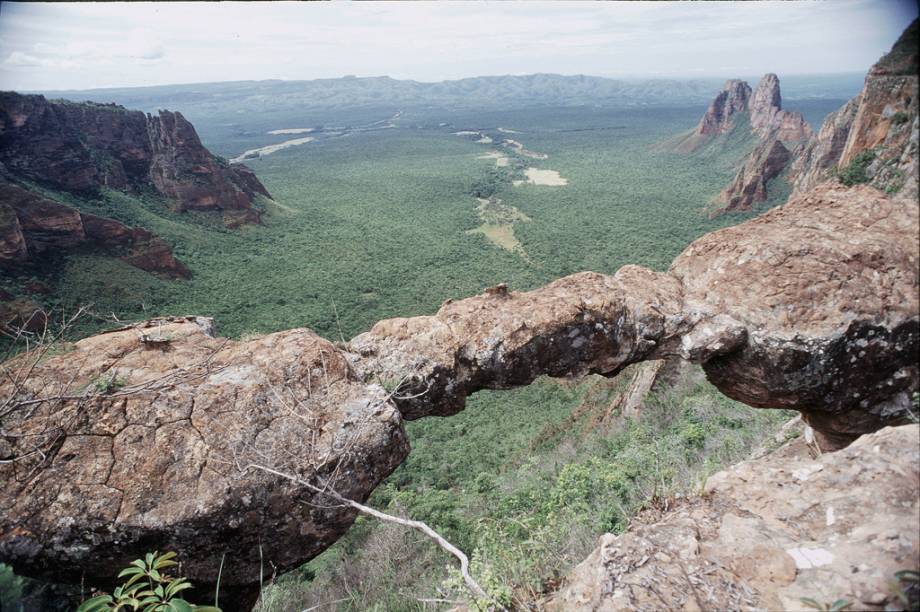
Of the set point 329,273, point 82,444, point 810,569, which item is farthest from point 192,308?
point 810,569

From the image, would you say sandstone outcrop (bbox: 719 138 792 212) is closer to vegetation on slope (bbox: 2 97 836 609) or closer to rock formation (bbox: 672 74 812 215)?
rock formation (bbox: 672 74 812 215)

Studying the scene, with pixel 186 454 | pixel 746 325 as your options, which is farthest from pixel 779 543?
pixel 186 454

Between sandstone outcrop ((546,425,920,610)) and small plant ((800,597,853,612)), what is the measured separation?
5cm

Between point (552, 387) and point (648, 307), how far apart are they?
16096 mm

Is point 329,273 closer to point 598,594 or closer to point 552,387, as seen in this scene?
point 552,387

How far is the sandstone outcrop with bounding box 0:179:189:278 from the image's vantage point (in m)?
25.9

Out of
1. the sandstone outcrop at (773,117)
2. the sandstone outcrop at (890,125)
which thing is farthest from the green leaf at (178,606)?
the sandstone outcrop at (773,117)

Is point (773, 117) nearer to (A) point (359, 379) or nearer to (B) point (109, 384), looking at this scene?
(A) point (359, 379)

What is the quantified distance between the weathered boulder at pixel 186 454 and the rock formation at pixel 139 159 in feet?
152

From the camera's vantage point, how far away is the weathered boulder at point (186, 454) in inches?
173

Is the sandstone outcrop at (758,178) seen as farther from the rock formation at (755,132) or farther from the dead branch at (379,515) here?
the dead branch at (379,515)

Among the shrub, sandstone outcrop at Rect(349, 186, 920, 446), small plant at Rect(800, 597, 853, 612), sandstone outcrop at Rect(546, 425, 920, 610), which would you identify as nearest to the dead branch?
sandstone outcrop at Rect(546, 425, 920, 610)

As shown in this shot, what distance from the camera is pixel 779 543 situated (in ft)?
12.5

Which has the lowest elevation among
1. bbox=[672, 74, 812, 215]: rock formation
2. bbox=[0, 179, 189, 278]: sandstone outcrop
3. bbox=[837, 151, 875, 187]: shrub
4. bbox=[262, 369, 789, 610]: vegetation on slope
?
bbox=[262, 369, 789, 610]: vegetation on slope
